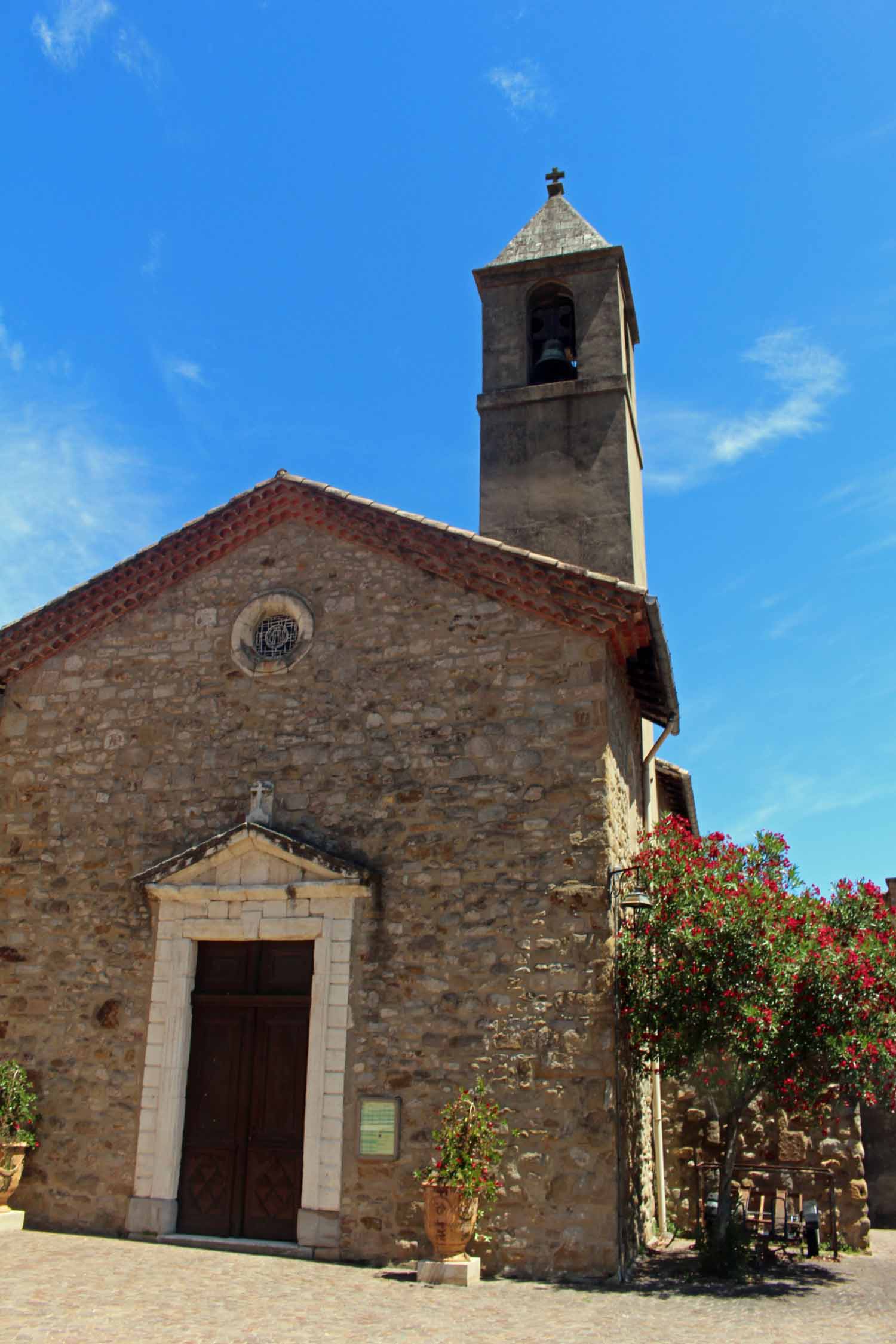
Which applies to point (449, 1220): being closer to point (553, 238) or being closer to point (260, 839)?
point (260, 839)

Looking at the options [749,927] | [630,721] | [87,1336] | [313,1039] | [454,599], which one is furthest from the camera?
[630,721]

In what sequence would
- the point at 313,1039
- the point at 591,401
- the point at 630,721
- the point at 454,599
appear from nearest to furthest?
the point at 313,1039 → the point at 454,599 → the point at 630,721 → the point at 591,401

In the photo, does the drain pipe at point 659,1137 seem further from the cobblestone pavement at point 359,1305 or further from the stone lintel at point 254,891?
the stone lintel at point 254,891

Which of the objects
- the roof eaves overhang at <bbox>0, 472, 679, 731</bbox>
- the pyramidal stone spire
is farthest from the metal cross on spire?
the roof eaves overhang at <bbox>0, 472, 679, 731</bbox>

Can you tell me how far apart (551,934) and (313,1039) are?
229 centimetres

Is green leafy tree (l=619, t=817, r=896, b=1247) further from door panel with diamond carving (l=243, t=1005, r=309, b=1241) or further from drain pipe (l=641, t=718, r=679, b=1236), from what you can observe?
door panel with diamond carving (l=243, t=1005, r=309, b=1241)

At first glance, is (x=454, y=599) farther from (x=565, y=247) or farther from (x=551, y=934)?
(x=565, y=247)

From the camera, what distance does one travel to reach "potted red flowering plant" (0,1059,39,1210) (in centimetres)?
941

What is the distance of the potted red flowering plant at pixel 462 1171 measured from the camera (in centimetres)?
785

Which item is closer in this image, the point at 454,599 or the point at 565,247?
the point at 454,599

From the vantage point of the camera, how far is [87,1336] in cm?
577

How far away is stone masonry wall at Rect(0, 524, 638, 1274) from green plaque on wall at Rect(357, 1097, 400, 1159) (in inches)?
4.1

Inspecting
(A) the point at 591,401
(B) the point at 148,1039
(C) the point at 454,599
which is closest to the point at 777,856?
(C) the point at 454,599

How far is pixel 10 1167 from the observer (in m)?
9.42
